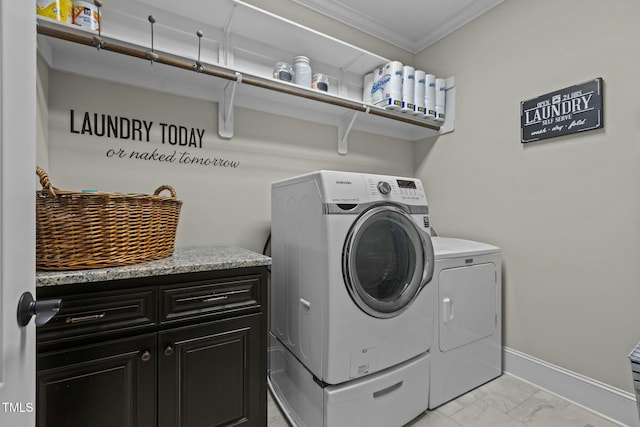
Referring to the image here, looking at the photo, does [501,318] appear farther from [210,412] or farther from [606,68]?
[210,412]

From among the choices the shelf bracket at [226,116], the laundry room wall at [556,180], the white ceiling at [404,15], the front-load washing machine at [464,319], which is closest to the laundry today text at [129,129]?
the shelf bracket at [226,116]

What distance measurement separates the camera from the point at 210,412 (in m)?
1.23

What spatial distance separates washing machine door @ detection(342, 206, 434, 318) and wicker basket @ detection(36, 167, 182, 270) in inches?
33.4

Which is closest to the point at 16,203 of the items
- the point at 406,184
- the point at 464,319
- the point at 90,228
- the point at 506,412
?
the point at 90,228

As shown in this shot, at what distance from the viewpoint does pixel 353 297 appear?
1336 millimetres

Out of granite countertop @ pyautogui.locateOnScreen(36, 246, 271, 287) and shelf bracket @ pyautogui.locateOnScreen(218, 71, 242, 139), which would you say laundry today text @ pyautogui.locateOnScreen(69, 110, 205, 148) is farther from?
granite countertop @ pyautogui.locateOnScreen(36, 246, 271, 287)

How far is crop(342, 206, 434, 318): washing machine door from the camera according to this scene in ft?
4.43

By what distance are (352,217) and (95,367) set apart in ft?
3.69

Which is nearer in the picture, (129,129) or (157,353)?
(157,353)

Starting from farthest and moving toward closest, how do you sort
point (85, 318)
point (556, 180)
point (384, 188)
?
point (556, 180) < point (384, 188) < point (85, 318)

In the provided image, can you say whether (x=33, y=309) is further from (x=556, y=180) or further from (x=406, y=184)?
(x=556, y=180)

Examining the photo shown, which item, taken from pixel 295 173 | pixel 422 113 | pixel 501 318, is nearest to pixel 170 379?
pixel 295 173

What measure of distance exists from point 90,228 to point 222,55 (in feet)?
4.60

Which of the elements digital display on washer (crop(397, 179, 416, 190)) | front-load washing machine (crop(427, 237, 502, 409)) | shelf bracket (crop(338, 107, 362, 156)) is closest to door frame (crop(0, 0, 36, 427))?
digital display on washer (crop(397, 179, 416, 190))
